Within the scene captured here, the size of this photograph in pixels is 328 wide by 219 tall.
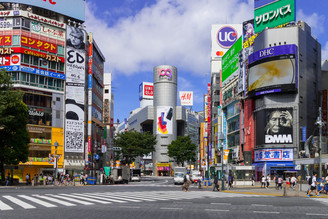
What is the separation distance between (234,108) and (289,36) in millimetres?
24311

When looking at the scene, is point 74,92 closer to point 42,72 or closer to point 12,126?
point 42,72

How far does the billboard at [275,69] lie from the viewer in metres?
74.6

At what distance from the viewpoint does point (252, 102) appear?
273 feet

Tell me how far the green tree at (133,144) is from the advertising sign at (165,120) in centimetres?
6366

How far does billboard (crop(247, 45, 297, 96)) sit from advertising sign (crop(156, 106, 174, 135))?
96.4 m

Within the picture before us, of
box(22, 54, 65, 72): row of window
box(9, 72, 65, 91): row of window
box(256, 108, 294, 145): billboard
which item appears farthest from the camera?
box(22, 54, 65, 72): row of window

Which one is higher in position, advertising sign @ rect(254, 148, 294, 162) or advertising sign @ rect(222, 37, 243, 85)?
advertising sign @ rect(222, 37, 243, 85)

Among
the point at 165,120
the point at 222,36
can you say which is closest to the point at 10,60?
the point at 222,36

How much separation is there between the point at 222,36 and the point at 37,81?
219ft

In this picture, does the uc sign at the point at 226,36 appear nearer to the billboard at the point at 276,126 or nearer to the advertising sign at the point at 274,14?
the advertising sign at the point at 274,14

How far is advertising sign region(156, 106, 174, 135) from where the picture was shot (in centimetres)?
17350

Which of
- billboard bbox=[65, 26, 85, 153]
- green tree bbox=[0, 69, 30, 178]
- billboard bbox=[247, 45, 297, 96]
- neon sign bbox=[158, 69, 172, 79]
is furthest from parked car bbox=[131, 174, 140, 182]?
neon sign bbox=[158, 69, 172, 79]

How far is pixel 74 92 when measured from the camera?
8388 centimetres

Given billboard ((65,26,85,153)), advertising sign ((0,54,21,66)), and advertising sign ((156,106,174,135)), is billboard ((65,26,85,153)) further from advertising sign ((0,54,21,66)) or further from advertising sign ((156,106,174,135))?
advertising sign ((156,106,174,135))
